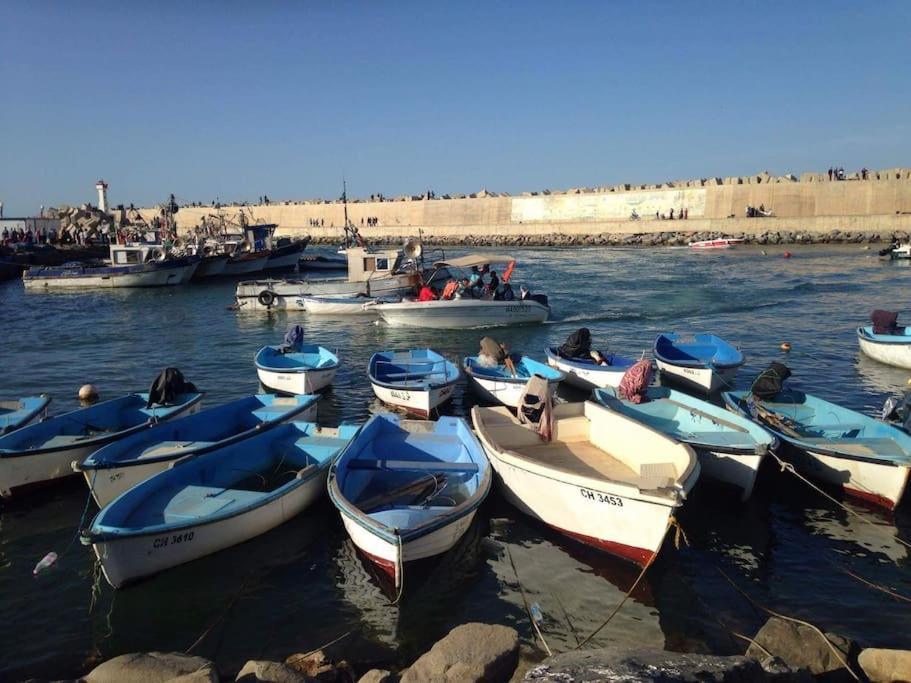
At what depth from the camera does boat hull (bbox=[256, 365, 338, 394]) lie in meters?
15.3

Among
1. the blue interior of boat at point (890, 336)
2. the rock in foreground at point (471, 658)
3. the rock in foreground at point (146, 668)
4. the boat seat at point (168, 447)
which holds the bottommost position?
the rock in foreground at point (146, 668)

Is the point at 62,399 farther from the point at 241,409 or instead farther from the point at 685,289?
the point at 685,289

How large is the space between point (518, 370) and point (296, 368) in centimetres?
516

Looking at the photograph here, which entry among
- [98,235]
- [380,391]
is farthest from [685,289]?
[98,235]

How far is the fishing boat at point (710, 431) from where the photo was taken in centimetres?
941

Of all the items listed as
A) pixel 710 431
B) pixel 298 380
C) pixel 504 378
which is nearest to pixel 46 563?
pixel 298 380

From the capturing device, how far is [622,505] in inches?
296

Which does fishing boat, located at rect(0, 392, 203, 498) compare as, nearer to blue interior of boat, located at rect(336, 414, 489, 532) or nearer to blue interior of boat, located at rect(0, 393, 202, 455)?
blue interior of boat, located at rect(0, 393, 202, 455)

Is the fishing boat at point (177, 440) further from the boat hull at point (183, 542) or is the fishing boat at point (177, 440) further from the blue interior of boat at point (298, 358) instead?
the blue interior of boat at point (298, 358)

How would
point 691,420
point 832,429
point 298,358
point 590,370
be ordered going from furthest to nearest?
point 298,358 < point 590,370 < point 691,420 < point 832,429

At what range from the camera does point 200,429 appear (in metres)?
11.0

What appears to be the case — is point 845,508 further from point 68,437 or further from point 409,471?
point 68,437

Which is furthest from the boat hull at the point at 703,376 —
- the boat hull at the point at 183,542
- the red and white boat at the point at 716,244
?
the red and white boat at the point at 716,244

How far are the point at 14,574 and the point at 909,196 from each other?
74.0 meters
